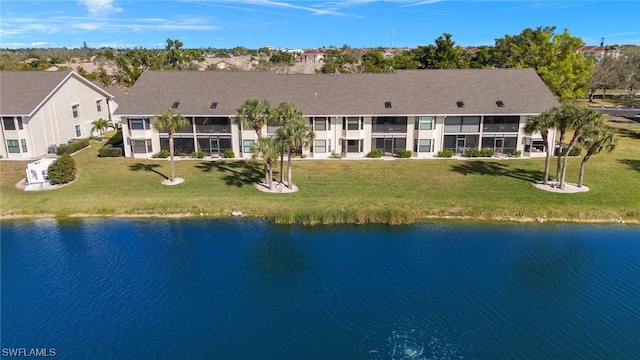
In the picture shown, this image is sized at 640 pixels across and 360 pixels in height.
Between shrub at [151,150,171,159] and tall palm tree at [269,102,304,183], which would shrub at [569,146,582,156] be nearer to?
tall palm tree at [269,102,304,183]

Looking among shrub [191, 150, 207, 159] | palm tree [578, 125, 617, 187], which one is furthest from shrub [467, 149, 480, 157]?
shrub [191, 150, 207, 159]

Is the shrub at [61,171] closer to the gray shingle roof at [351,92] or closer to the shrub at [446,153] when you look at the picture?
the gray shingle roof at [351,92]

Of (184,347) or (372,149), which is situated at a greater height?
(372,149)

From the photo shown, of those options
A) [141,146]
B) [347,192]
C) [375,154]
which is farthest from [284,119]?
[141,146]

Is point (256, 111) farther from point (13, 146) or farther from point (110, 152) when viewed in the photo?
point (13, 146)

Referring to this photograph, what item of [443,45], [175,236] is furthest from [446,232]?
[443,45]

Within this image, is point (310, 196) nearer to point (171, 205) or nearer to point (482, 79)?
point (171, 205)
